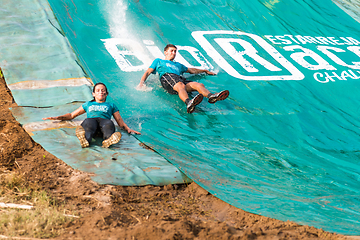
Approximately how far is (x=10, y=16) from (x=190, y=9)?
3.90 meters

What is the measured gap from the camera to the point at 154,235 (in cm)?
224

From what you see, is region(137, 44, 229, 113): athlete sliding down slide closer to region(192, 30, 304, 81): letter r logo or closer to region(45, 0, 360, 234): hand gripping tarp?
region(45, 0, 360, 234): hand gripping tarp

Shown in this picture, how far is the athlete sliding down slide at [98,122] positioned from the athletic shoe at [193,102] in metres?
0.99

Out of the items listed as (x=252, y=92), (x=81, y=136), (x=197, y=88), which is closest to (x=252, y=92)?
(x=252, y=92)

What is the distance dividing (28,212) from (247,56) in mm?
5400

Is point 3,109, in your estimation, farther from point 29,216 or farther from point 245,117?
point 245,117

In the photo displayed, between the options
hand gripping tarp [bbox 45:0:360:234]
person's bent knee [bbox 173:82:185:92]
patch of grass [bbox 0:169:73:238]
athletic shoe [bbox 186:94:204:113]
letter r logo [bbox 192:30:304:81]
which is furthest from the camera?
letter r logo [bbox 192:30:304:81]

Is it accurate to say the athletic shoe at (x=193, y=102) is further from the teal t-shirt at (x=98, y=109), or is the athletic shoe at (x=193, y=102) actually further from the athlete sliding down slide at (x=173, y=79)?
the teal t-shirt at (x=98, y=109)

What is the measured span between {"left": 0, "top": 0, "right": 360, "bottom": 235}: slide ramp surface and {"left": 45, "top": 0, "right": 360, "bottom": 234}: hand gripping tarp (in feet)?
0.07

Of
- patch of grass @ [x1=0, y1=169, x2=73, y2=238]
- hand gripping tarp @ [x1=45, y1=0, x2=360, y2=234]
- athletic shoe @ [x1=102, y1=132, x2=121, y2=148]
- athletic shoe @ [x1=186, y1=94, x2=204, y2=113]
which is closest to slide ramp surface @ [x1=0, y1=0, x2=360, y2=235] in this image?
hand gripping tarp @ [x1=45, y1=0, x2=360, y2=234]

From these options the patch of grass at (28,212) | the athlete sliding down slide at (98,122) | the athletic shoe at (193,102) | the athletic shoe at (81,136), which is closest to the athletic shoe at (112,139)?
the athlete sliding down slide at (98,122)

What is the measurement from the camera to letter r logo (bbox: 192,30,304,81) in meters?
6.25

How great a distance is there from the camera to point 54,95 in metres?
4.88

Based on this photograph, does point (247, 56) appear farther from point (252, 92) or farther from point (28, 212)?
point (28, 212)
